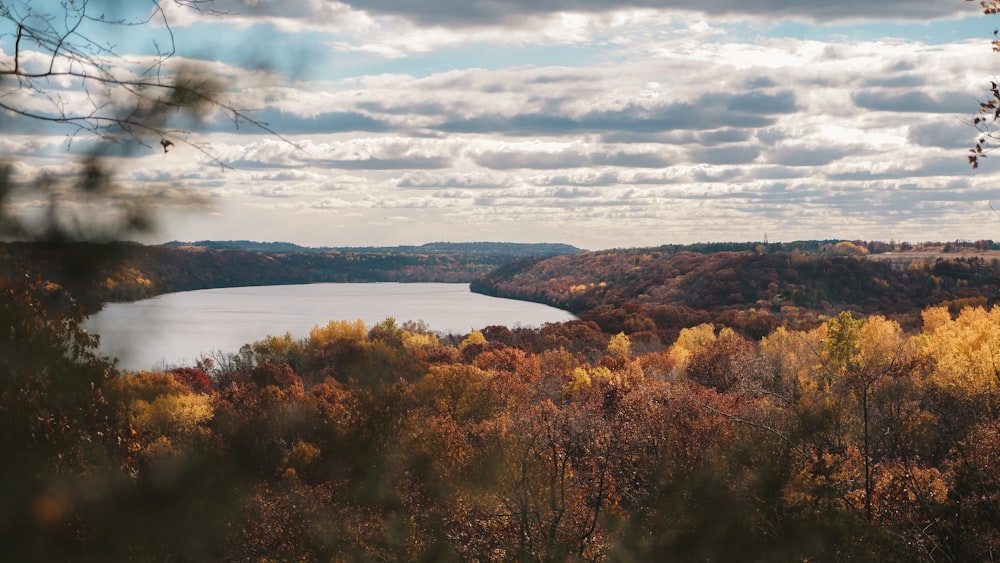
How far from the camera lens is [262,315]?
130750mm

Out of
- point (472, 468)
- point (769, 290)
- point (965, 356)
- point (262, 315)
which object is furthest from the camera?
point (769, 290)

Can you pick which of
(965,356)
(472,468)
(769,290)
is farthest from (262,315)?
(472,468)

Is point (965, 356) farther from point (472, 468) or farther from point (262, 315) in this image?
point (262, 315)

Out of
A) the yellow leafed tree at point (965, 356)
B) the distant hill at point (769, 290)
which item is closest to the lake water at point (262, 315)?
the distant hill at point (769, 290)

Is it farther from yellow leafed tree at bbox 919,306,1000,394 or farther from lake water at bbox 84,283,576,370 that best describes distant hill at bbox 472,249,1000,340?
yellow leafed tree at bbox 919,306,1000,394

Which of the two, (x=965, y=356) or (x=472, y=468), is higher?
(x=472, y=468)

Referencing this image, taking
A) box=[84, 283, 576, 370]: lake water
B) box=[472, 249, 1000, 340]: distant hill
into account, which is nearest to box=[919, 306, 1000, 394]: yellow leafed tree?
box=[84, 283, 576, 370]: lake water

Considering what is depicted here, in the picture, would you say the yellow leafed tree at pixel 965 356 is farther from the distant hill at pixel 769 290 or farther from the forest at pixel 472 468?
the distant hill at pixel 769 290

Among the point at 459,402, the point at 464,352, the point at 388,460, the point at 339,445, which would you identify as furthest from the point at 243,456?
the point at 464,352

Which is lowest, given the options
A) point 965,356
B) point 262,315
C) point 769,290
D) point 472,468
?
point 262,315

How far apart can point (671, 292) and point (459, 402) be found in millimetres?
116381

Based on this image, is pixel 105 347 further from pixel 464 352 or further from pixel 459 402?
pixel 464 352

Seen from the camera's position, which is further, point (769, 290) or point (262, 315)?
point (769, 290)

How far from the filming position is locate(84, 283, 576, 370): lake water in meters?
3.26
